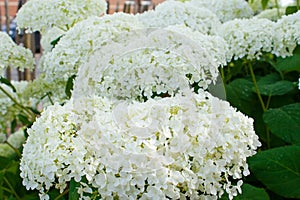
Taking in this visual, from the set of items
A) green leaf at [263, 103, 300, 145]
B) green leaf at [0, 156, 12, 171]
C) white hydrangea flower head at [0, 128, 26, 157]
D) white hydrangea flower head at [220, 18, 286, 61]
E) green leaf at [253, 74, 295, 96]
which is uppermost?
white hydrangea flower head at [220, 18, 286, 61]

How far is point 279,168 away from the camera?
1176mm

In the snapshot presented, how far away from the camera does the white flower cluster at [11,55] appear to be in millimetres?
1296

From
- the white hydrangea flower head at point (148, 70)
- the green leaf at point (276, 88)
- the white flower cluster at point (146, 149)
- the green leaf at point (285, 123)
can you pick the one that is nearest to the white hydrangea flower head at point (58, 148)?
the white flower cluster at point (146, 149)

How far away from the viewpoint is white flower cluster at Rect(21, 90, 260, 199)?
28.2 inches

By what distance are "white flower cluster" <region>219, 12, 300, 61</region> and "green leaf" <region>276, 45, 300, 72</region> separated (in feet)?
0.22

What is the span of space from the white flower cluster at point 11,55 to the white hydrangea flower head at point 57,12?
0.31 ft

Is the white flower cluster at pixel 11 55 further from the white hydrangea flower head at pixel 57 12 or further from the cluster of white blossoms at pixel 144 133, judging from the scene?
the cluster of white blossoms at pixel 144 133

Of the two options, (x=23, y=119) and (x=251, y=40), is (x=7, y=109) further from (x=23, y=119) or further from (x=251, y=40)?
(x=251, y=40)

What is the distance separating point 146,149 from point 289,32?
2.28 ft

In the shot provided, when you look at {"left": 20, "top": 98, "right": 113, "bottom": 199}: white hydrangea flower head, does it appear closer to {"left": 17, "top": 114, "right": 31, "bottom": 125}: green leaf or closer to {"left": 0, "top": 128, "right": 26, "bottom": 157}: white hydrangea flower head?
{"left": 17, "top": 114, "right": 31, "bottom": 125}: green leaf

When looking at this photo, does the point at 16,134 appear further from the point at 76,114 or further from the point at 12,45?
the point at 76,114

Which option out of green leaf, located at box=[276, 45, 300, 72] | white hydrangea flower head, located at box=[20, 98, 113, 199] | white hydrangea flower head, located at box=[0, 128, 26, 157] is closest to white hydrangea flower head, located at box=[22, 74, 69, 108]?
white hydrangea flower head, located at box=[0, 128, 26, 157]

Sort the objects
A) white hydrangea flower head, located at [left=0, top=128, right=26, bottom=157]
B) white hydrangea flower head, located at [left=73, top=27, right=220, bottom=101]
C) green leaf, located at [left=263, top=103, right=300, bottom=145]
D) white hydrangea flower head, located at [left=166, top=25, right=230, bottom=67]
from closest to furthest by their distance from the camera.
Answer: white hydrangea flower head, located at [left=73, top=27, right=220, bottom=101], white hydrangea flower head, located at [left=166, top=25, right=230, bottom=67], green leaf, located at [left=263, top=103, right=300, bottom=145], white hydrangea flower head, located at [left=0, top=128, right=26, bottom=157]

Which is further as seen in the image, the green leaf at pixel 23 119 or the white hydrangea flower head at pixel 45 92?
the green leaf at pixel 23 119
